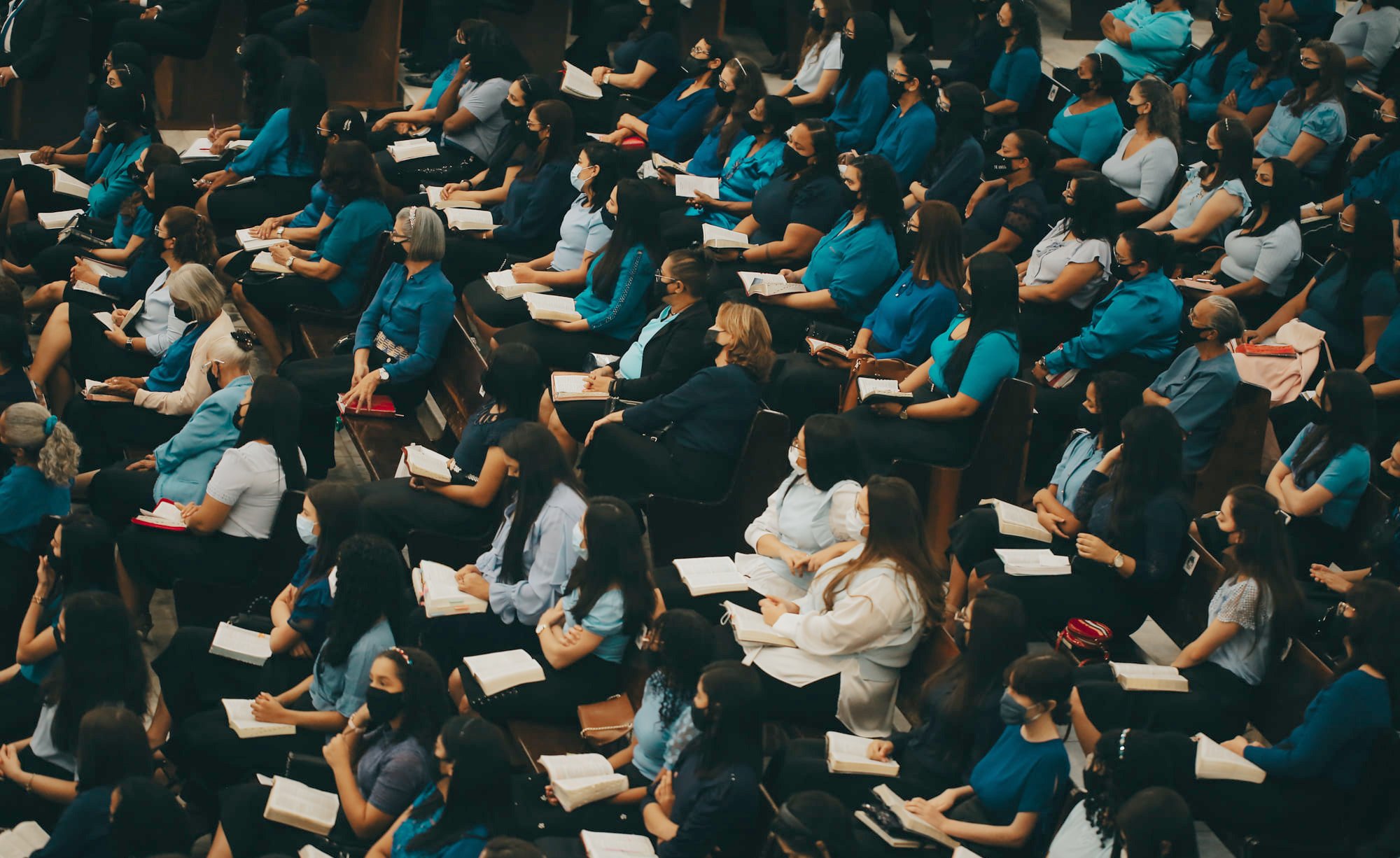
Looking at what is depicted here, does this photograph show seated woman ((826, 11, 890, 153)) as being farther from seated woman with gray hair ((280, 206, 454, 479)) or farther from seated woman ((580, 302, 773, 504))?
seated woman ((580, 302, 773, 504))

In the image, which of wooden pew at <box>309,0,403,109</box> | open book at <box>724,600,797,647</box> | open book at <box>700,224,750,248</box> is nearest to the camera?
open book at <box>724,600,797,647</box>

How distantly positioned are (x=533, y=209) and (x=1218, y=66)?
3.78m

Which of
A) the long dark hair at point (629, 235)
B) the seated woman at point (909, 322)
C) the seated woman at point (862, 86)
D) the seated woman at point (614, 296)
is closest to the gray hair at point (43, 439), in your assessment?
the seated woman at point (614, 296)

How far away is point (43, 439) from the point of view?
5.40 m

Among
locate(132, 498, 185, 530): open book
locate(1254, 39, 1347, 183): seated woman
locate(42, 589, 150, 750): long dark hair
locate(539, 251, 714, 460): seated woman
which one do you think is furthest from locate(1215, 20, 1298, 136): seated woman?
locate(42, 589, 150, 750): long dark hair

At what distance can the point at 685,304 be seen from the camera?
237 inches

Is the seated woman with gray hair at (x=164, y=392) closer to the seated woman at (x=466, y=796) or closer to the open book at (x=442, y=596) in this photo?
the open book at (x=442, y=596)

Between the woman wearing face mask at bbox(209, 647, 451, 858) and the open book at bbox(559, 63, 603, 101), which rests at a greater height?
the open book at bbox(559, 63, 603, 101)

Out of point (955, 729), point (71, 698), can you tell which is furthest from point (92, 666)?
point (955, 729)

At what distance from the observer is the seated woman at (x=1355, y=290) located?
→ 6.09 m

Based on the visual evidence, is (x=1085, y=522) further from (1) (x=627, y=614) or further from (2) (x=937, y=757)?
(1) (x=627, y=614)

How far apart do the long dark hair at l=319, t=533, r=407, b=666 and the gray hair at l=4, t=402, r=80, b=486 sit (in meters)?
1.48

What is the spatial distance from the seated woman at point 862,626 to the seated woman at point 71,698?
1.90m

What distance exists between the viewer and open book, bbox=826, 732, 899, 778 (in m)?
4.27
